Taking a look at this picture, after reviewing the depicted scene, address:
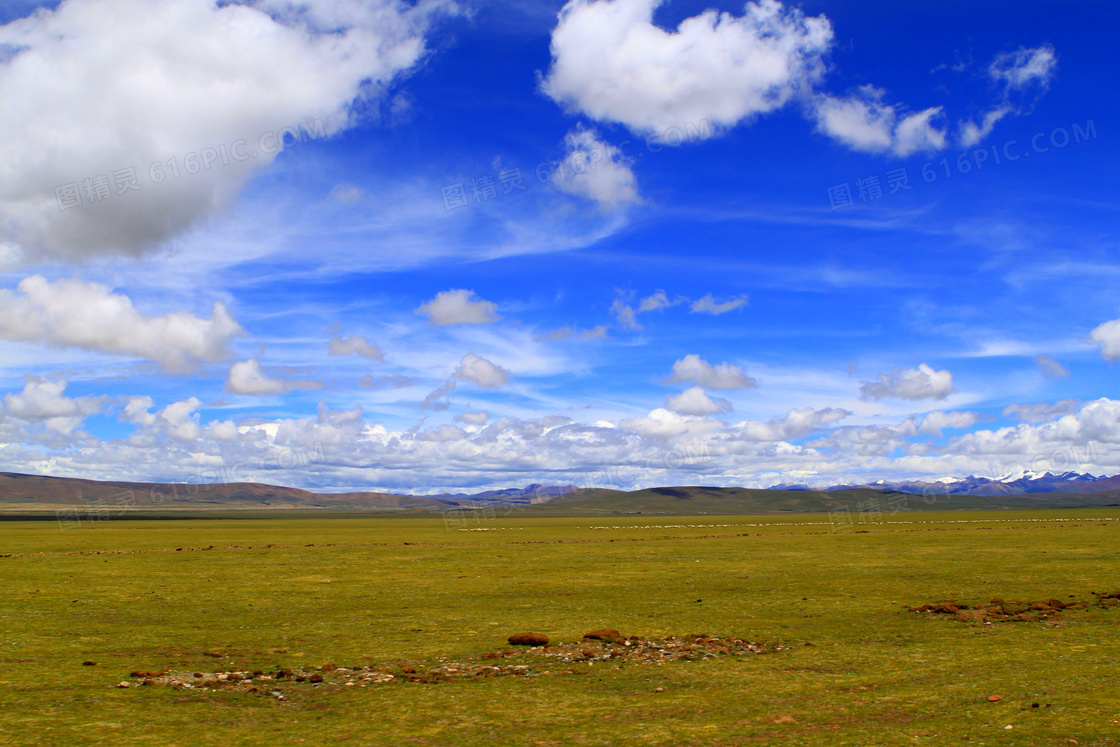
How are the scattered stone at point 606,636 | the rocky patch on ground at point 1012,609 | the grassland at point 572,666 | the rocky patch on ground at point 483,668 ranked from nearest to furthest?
the grassland at point 572,666 → the rocky patch on ground at point 483,668 → the scattered stone at point 606,636 → the rocky patch on ground at point 1012,609

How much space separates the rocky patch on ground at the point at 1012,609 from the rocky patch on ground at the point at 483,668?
7475 mm

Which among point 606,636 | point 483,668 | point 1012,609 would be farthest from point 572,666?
point 1012,609

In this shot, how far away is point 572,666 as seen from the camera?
1522cm

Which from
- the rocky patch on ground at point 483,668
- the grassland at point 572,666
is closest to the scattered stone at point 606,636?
the rocky patch on ground at point 483,668

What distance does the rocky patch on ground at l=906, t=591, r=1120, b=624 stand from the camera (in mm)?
20259

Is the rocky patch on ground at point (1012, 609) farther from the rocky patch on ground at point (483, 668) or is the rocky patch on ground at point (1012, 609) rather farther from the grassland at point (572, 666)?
the rocky patch on ground at point (483, 668)

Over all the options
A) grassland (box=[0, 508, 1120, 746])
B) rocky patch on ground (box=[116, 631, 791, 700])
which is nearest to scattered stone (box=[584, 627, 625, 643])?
rocky patch on ground (box=[116, 631, 791, 700])

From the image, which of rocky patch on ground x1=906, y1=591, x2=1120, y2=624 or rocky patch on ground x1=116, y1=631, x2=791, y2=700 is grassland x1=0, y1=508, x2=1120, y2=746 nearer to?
rocky patch on ground x1=116, y1=631, x2=791, y2=700

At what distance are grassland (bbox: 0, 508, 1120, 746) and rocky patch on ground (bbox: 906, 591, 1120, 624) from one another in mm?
826

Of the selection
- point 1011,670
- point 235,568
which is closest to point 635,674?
point 1011,670

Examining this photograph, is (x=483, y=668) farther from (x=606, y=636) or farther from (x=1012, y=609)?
(x=1012, y=609)

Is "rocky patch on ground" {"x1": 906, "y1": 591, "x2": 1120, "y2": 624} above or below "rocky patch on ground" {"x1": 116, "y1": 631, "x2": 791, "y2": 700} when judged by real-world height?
below

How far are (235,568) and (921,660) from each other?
3458cm

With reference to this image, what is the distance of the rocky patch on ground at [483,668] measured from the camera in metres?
13.8
